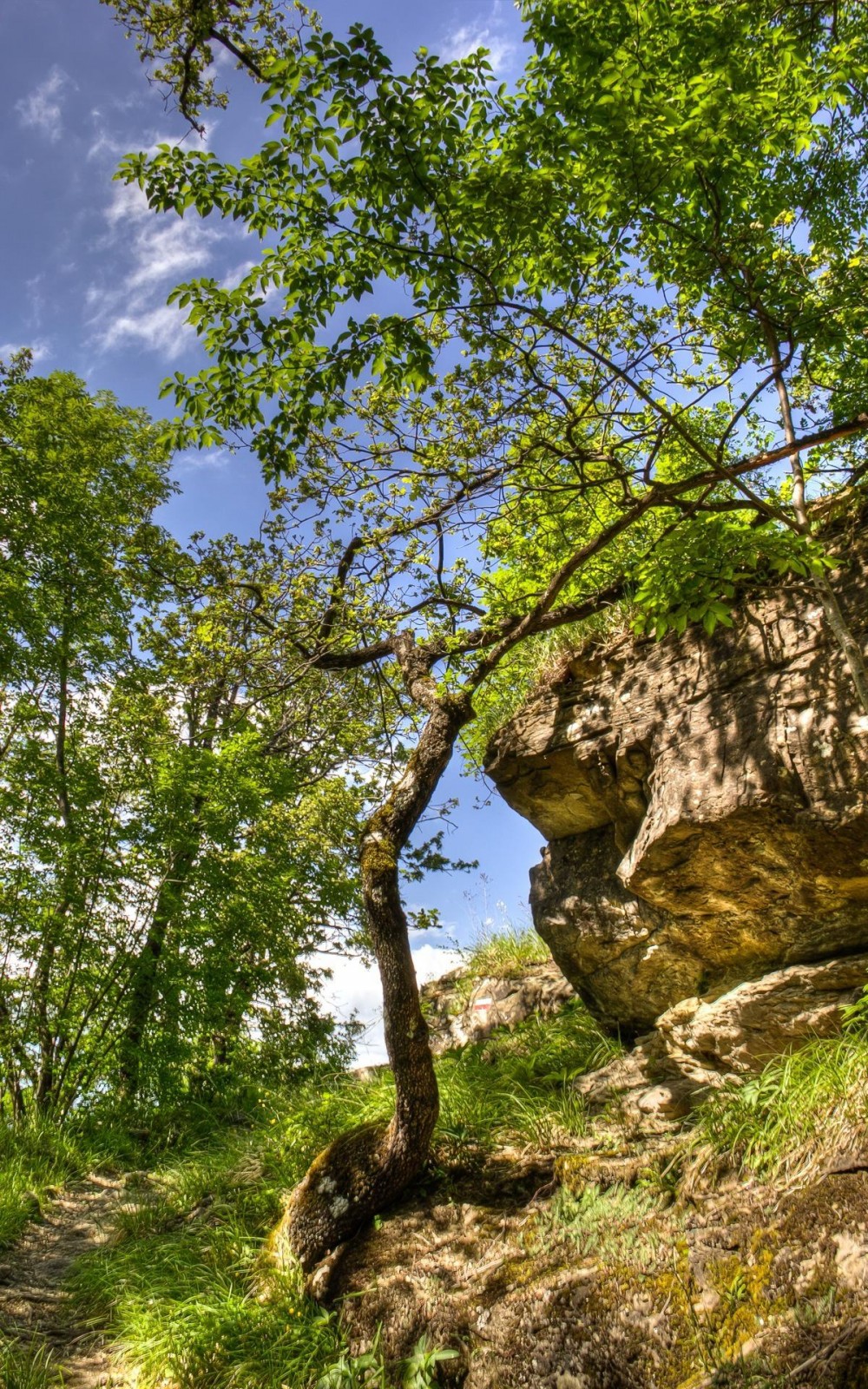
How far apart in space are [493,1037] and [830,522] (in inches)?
211

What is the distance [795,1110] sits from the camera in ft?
11.7

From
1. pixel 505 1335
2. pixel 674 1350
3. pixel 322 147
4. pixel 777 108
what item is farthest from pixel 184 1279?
pixel 777 108

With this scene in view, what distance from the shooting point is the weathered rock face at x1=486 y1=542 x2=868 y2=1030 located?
4.46 meters

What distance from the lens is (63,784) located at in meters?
7.34

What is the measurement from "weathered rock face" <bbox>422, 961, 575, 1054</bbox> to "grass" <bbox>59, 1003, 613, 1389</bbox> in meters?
0.45

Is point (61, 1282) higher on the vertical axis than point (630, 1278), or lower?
higher

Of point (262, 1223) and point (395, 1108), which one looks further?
point (395, 1108)

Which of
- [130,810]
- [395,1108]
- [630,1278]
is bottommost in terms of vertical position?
[630,1278]

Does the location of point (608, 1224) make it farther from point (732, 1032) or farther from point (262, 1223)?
point (262, 1223)

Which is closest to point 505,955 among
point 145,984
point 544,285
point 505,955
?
point 505,955

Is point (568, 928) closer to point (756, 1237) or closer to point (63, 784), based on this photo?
point (756, 1237)

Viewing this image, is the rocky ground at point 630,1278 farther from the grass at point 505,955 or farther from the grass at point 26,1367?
the grass at point 505,955

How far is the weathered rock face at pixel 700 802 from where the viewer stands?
4465mm

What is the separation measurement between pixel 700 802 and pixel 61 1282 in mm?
5197
